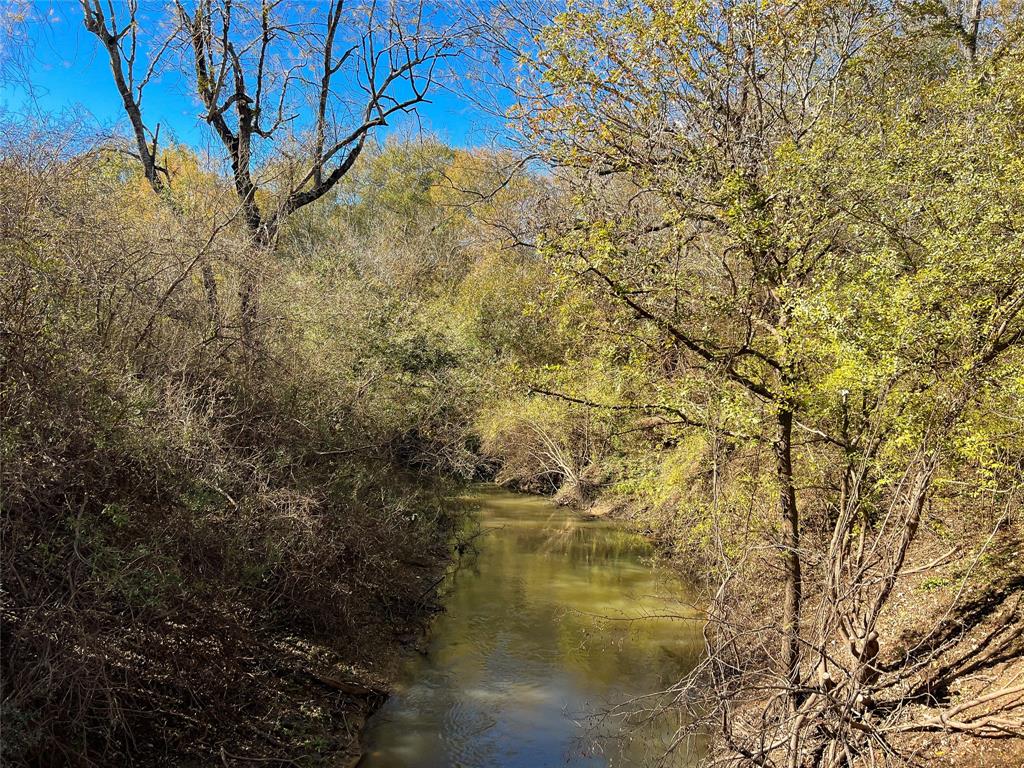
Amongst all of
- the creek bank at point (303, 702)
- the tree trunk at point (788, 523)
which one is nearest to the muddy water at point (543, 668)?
the creek bank at point (303, 702)

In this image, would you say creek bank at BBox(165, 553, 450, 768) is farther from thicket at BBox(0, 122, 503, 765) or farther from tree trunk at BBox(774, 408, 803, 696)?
tree trunk at BBox(774, 408, 803, 696)

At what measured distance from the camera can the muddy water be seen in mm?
7781

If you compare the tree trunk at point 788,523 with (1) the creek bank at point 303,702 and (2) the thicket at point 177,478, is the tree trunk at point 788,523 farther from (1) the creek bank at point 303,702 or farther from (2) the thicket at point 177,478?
(2) the thicket at point 177,478

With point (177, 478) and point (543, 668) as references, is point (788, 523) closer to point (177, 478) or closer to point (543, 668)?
point (543, 668)

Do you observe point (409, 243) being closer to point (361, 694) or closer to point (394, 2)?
point (394, 2)

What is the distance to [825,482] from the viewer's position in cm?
817

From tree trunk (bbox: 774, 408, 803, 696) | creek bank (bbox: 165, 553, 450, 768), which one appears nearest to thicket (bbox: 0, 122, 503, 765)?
creek bank (bbox: 165, 553, 450, 768)

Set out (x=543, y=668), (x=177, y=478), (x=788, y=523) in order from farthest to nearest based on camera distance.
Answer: (x=543, y=668) → (x=788, y=523) → (x=177, y=478)

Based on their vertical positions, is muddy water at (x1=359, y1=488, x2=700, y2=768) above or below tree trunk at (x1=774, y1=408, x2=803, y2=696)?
below

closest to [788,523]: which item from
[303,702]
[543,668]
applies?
[543,668]

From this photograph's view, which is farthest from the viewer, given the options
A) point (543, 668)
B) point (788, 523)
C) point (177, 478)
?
point (543, 668)

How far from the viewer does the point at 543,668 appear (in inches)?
388

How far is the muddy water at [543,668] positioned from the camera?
7.78m

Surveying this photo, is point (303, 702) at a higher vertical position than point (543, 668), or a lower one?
higher
